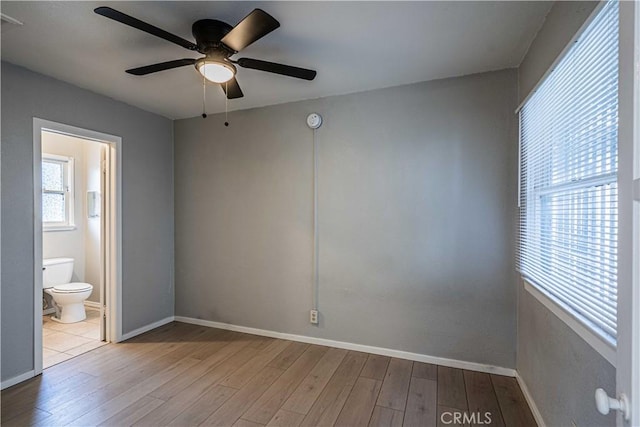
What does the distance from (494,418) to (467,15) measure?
2419mm

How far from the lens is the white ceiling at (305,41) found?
1.67 m

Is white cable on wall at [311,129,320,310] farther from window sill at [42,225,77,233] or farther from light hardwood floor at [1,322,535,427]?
window sill at [42,225,77,233]

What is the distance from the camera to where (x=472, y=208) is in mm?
2475

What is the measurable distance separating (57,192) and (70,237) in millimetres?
604

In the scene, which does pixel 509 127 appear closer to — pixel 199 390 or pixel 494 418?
pixel 494 418

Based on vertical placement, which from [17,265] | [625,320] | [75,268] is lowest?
[75,268]

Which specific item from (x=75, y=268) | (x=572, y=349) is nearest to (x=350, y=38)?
(x=572, y=349)

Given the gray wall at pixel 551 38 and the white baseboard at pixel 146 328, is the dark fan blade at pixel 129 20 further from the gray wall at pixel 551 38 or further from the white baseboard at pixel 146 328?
the white baseboard at pixel 146 328

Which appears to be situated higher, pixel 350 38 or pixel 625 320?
pixel 350 38

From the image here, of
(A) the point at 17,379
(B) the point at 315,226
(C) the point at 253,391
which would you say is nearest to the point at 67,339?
(A) the point at 17,379

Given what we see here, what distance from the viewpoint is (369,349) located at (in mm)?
2818

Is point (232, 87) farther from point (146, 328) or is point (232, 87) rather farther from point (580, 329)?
A: point (146, 328)

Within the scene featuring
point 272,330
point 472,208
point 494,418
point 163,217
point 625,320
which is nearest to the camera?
point 625,320

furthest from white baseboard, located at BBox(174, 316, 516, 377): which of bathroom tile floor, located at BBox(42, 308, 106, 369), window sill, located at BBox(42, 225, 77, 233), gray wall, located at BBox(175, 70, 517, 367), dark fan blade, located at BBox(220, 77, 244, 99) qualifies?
dark fan blade, located at BBox(220, 77, 244, 99)
